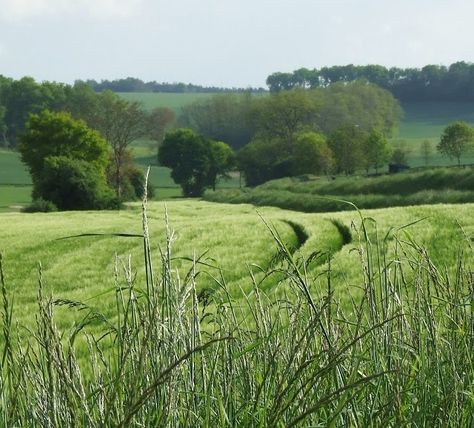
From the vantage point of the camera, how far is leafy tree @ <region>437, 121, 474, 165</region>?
278ft

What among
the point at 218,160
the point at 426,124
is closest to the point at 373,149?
the point at 218,160

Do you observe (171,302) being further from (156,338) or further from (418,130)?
(418,130)

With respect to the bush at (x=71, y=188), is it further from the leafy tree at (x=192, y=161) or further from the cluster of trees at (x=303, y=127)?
the cluster of trees at (x=303, y=127)

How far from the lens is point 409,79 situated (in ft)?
587

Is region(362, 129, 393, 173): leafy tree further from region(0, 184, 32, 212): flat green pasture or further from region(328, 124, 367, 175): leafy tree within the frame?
region(0, 184, 32, 212): flat green pasture

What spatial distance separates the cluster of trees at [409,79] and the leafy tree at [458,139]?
228ft

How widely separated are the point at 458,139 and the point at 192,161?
1197 inches

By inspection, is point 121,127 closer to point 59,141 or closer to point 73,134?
point 73,134

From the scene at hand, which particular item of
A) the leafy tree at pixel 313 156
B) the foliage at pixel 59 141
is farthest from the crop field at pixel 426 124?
the foliage at pixel 59 141

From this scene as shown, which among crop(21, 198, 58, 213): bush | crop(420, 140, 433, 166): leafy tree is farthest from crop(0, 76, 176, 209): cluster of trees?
crop(420, 140, 433, 166): leafy tree

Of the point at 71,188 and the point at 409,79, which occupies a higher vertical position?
the point at 409,79

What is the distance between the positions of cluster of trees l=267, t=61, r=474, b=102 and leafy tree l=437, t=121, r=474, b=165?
69.5 meters

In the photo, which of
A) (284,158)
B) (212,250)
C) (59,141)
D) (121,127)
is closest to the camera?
(212,250)

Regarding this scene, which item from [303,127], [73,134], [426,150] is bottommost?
[426,150]
